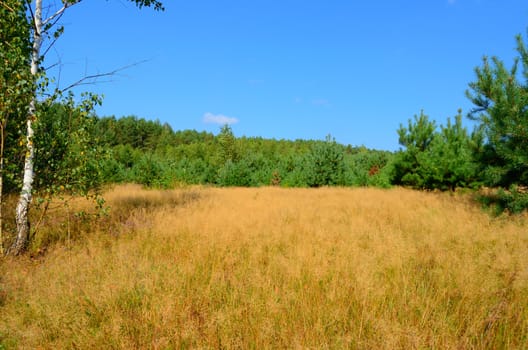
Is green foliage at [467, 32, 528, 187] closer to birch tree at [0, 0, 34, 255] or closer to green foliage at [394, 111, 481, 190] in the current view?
green foliage at [394, 111, 481, 190]

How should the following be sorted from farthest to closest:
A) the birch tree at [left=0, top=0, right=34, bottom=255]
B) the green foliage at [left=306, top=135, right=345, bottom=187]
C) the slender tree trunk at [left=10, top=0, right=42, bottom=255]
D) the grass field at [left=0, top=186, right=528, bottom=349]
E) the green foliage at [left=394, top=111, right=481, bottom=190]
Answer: the green foliage at [left=306, top=135, right=345, bottom=187]
the green foliage at [left=394, top=111, right=481, bottom=190]
the slender tree trunk at [left=10, top=0, right=42, bottom=255]
the birch tree at [left=0, top=0, right=34, bottom=255]
the grass field at [left=0, top=186, right=528, bottom=349]

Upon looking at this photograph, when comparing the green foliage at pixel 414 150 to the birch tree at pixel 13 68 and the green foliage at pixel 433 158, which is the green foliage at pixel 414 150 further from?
the birch tree at pixel 13 68

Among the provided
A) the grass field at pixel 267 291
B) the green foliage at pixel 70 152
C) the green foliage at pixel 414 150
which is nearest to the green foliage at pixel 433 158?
the green foliage at pixel 414 150

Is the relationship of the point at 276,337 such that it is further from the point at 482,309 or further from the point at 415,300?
the point at 482,309

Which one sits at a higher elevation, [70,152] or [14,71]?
[14,71]

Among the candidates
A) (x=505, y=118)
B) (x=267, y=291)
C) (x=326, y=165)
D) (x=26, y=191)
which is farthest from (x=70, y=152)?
(x=326, y=165)

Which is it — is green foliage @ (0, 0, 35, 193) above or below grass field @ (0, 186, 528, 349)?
above

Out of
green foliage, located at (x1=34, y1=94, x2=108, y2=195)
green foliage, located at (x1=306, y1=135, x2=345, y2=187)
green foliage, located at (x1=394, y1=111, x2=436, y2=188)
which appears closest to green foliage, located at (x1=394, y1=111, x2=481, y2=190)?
green foliage, located at (x1=394, y1=111, x2=436, y2=188)

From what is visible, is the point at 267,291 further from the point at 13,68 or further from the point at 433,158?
the point at 433,158

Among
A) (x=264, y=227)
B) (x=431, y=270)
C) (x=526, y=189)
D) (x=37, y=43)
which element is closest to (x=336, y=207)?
(x=264, y=227)

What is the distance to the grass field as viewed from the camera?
2.55 m

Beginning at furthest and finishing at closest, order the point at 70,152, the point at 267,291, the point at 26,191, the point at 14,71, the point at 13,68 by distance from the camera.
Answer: the point at 70,152 < the point at 26,191 < the point at 13,68 < the point at 14,71 < the point at 267,291

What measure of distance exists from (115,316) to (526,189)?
9094 mm

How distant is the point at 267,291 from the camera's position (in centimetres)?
328
